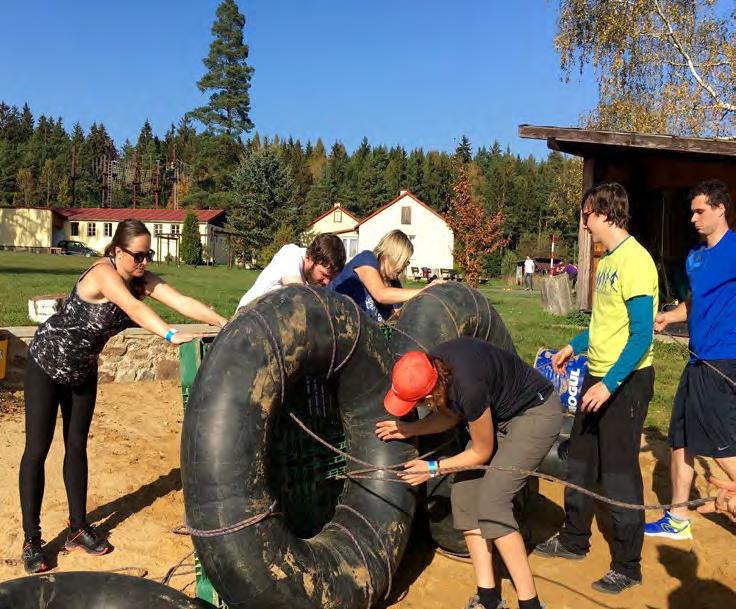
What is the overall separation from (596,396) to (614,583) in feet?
3.33

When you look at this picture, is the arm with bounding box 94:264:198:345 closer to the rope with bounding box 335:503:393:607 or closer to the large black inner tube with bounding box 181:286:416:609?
the large black inner tube with bounding box 181:286:416:609

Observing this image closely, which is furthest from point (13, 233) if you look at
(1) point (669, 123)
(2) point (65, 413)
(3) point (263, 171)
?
(2) point (65, 413)

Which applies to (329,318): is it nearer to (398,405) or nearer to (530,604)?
(398,405)

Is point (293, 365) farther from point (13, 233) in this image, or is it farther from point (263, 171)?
point (13, 233)

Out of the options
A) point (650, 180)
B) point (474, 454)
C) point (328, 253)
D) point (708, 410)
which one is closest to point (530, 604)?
point (474, 454)

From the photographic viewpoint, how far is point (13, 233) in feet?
179

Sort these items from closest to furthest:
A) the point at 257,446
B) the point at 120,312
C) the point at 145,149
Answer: the point at 257,446, the point at 120,312, the point at 145,149

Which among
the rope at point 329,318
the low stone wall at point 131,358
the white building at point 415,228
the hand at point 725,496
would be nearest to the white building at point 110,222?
the white building at point 415,228

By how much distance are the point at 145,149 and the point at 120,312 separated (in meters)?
108

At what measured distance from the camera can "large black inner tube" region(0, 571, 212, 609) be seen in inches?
102

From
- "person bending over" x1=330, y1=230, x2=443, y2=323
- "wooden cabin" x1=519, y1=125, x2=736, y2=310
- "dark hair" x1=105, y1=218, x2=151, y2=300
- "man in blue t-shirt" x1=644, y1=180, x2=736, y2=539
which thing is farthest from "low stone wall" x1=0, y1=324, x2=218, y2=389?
"wooden cabin" x1=519, y1=125, x2=736, y2=310

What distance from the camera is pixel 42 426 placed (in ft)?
12.2

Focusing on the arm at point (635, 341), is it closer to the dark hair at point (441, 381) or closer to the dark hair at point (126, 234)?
the dark hair at point (441, 381)

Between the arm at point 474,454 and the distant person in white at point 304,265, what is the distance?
1.57 metres
